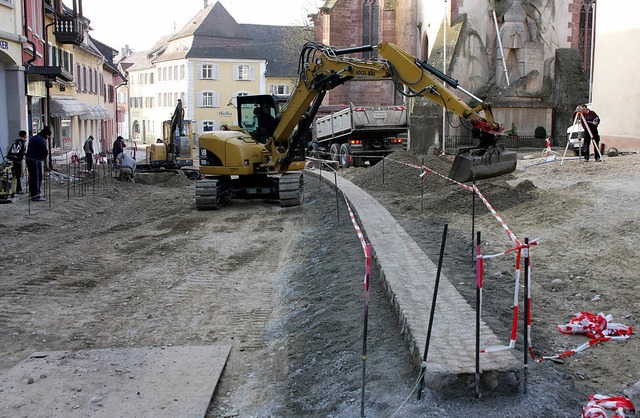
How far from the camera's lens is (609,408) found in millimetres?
4637

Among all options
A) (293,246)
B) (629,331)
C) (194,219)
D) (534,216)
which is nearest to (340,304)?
(629,331)

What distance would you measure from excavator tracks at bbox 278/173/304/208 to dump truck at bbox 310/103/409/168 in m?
10.3

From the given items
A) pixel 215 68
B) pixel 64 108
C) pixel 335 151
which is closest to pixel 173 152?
pixel 64 108

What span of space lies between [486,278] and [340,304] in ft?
6.55

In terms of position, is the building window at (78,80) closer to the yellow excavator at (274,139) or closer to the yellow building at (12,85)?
the yellow building at (12,85)

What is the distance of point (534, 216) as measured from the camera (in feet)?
43.2

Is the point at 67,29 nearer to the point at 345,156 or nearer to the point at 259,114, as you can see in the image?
the point at 345,156

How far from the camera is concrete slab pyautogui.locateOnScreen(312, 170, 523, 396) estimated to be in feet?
16.8

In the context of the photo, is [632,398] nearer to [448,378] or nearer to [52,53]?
[448,378]

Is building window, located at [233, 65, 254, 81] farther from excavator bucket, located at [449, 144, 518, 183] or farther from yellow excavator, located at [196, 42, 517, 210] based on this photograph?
excavator bucket, located at [449, 144, 518, 183]

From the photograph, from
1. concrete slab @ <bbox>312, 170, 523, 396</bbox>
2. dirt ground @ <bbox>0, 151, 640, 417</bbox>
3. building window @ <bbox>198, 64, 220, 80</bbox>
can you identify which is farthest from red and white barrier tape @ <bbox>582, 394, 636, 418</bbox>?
building window @ <bbox>198, 64, 220, 80</bbox>

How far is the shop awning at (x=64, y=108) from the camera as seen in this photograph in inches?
1236

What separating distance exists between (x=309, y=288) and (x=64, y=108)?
83.4ft

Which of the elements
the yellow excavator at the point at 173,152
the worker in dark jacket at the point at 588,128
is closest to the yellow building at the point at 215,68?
the yellow excavator at the point at 173,152
